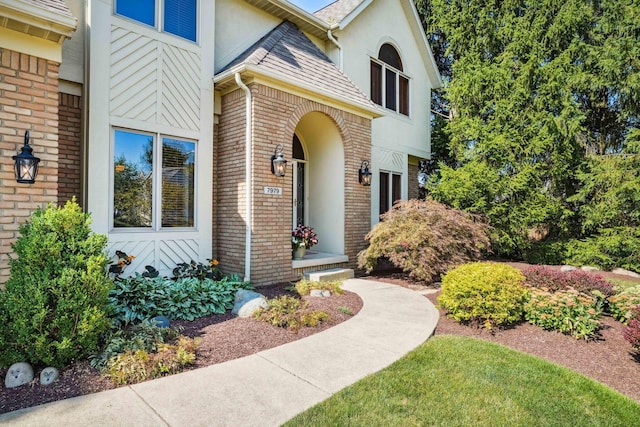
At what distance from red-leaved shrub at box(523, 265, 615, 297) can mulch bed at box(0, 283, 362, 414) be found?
324 centimetres

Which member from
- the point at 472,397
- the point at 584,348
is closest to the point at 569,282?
the point at 584,348

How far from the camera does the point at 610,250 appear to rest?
10062mm

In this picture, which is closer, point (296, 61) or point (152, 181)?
point (152, 181)

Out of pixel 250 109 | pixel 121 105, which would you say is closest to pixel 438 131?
pixel 250 109

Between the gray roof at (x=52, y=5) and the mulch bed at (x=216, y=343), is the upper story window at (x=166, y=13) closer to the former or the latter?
the gray roof at (x=52, y=5)

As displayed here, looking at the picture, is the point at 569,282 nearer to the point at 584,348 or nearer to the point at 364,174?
the point at 584,348

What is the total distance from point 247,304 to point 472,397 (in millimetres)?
3315

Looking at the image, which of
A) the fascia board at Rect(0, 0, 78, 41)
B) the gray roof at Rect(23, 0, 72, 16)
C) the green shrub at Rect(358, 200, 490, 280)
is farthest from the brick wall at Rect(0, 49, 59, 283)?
the green shrub at Rect(358, 200, 490, 280)

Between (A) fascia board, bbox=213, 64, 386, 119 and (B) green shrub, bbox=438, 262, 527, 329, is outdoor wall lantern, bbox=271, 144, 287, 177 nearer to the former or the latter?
(A) fascia board, bbox=213, 64, 386, 119

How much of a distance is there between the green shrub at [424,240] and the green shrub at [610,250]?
4.08 metres

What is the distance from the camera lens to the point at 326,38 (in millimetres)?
10195

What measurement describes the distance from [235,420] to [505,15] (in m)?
14.4

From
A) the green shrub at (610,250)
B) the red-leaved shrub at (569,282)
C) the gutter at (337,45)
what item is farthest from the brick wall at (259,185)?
the green shrub at (610,250)

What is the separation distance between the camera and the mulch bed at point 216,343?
3.06 m
